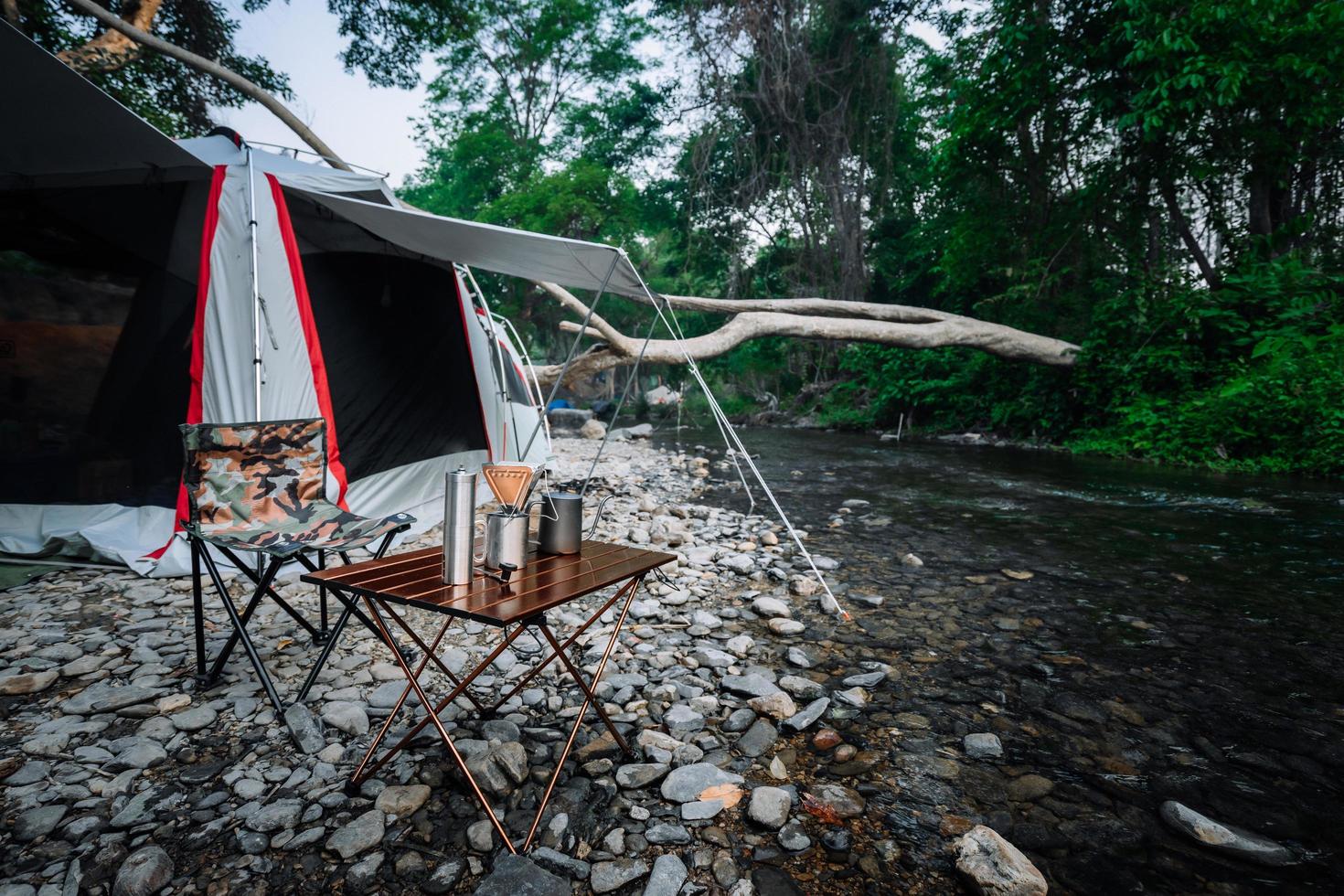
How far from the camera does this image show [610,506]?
5.75 m

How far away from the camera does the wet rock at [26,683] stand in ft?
7.56

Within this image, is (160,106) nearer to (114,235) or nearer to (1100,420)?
(114,235)

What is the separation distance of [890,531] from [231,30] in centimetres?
1527

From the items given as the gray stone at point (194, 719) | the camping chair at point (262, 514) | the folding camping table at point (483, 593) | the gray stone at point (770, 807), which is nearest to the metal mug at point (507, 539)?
the folding camping table at point (483, 593)

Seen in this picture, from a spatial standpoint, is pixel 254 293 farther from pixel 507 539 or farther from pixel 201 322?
pixel 507 539

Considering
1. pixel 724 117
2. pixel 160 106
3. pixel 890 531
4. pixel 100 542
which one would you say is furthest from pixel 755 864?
pixel 724 117

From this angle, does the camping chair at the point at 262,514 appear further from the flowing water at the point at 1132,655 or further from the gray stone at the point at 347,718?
the flowing water at the point at 1132,655

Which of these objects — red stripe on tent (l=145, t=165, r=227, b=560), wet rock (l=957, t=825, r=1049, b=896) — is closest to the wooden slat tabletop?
wet rock (l=957, t=825, r=1049, b=896)

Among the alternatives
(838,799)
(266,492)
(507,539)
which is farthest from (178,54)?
(838,799)

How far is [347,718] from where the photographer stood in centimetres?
215

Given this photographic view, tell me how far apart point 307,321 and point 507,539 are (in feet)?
10.2

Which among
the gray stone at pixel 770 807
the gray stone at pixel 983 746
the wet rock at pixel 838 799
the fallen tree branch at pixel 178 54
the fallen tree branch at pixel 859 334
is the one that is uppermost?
the fallen tree branch at pixel 178 54

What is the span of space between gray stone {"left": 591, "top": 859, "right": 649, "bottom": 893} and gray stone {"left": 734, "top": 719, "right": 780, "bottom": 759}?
1.94 ft

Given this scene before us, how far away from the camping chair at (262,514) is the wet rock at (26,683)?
0.51 meters
